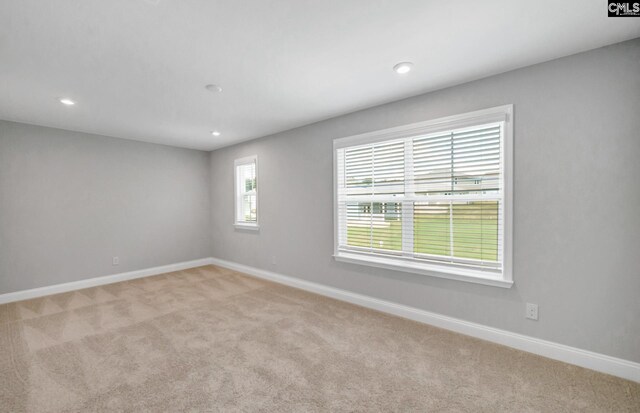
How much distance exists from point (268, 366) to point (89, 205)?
4.05 meters

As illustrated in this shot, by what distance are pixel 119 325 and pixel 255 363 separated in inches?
68.5

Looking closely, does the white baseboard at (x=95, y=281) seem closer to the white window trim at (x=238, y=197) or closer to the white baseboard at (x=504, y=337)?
the white window trim at (x=238, y=197)

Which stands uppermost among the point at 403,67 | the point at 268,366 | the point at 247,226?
the point at 403,67

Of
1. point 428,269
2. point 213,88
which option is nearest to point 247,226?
point 213,88

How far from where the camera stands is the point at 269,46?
2.04m

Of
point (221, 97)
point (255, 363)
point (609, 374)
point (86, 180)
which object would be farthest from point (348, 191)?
point (86, 180)

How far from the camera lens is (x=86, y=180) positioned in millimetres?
A: 4309

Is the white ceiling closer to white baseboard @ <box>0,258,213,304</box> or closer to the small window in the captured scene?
the small window

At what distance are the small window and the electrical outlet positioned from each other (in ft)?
12.8

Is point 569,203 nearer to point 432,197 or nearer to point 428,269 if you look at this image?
point 432,197

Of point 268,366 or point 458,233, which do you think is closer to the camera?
point 268,366

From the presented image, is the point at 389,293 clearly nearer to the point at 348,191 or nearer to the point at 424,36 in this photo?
the point at 348,191

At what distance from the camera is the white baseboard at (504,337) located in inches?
80.0

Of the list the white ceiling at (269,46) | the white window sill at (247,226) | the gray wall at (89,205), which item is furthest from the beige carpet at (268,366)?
the white ceiling at (269,46)
